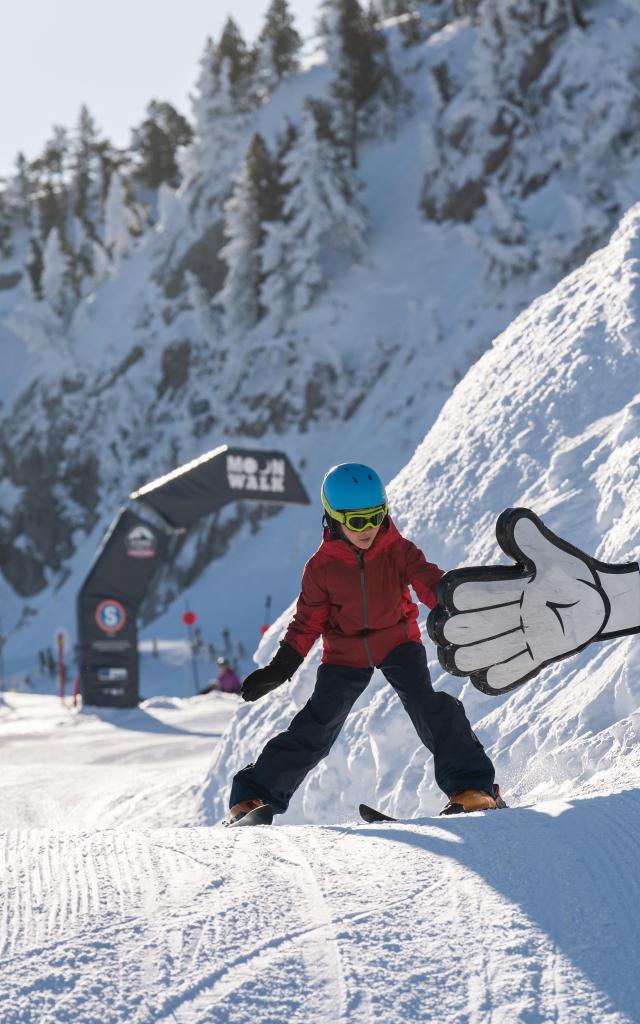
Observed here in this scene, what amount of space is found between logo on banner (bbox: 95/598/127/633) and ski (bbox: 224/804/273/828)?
11.8 m

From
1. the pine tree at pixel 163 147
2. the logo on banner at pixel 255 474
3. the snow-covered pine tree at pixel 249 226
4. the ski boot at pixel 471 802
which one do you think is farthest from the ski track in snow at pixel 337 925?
the pine tree at pixel 163 147

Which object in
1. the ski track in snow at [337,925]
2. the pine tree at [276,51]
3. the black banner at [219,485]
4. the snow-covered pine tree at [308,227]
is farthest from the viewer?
the pine tree at [276,51]

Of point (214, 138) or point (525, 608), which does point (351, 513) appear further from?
point (214, 138)

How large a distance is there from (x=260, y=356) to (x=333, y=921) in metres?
33.0

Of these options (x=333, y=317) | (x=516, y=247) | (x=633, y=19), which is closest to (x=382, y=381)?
(x=333, y=317)

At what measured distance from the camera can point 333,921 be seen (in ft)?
7.29

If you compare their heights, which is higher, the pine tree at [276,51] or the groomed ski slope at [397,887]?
the pine tree at [276,51]

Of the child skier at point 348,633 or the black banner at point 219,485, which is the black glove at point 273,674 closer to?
the child skier at point 348,633

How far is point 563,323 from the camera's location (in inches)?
264

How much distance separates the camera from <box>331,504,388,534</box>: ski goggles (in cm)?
372

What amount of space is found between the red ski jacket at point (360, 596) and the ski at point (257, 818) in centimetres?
58

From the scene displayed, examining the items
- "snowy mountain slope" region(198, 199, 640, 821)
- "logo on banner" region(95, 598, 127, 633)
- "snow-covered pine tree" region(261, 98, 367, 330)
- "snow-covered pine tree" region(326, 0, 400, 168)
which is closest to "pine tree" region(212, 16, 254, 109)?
"snow-covered pine tree" region(326, 0, 400, 168)

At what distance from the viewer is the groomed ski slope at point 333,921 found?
192 cm

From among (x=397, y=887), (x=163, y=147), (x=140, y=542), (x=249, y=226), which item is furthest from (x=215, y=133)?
(x=397, y=887)
